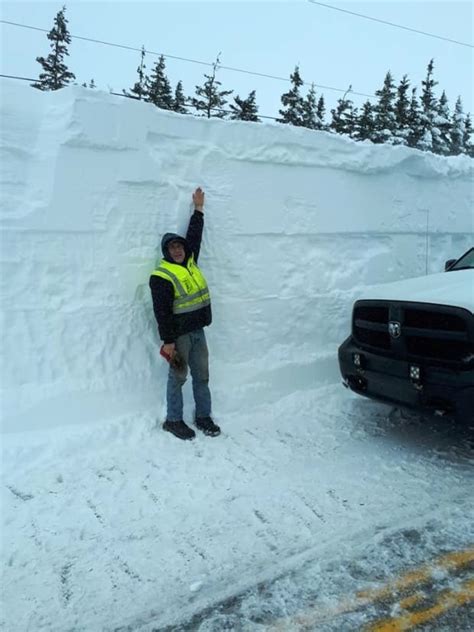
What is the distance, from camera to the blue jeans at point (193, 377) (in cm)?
480

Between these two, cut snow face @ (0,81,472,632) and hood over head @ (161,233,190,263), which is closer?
cut snow face @ (0,81,472,632)

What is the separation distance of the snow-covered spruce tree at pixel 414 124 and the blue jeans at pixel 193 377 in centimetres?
3643

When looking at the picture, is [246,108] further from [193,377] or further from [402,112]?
[193,377]

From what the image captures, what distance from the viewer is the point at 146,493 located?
12.7 feet

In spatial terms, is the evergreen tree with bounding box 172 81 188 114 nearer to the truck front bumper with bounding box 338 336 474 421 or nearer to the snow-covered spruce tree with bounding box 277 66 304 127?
the snow-covered spruce tree with bounding box 277 66 304 127

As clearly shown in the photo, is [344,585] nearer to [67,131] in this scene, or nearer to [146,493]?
[146,493]

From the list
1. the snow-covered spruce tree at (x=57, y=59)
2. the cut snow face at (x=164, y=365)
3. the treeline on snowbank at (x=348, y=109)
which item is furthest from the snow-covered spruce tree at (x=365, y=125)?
the cut snow face at (x=164, y=365)

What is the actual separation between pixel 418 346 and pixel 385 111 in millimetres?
39341

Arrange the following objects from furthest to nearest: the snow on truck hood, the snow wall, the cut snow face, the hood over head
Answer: the hood over head, the snow wall, the snow on truck hood, the cut snow face

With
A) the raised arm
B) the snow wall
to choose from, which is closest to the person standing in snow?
the raised arm

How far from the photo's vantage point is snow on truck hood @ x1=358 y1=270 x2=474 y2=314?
13.1 feet

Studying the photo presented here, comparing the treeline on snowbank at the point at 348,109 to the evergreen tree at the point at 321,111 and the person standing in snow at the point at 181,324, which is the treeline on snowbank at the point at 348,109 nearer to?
the evergreen tree at the point at 321,111

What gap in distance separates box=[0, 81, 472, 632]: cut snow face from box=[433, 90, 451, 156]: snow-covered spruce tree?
3434 cm

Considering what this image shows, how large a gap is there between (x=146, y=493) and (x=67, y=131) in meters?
3.09
